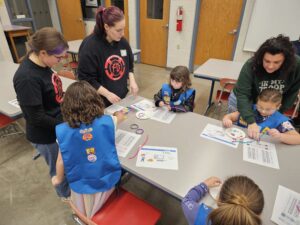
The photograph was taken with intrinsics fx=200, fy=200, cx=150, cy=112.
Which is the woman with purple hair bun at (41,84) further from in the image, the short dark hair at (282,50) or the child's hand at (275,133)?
the child's hand at (275,133)

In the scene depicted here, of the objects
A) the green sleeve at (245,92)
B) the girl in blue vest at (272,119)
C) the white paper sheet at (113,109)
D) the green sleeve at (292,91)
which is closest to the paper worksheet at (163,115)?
the white paper sheet at (113,109)

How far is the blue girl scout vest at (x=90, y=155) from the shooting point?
1.01m

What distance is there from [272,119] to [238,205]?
1.00 meters

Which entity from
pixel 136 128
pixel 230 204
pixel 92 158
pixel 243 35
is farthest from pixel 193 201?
pixel 243 35

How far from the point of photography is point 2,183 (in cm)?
206

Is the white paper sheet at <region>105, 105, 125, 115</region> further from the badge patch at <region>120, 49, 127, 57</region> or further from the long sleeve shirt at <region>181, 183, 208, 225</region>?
the long sleeve shirt at <region>181, 183, 208, 225</region>

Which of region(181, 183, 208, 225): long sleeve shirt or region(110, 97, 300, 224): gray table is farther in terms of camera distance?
region(110, 97, 300, 224): gray table

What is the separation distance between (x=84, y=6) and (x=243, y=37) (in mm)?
4798

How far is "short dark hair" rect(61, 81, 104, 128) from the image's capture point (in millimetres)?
991

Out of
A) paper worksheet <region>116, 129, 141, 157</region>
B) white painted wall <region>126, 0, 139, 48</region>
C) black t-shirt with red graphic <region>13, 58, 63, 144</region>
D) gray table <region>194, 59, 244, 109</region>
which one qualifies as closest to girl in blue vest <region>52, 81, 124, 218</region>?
paper worksheet <region>116, 129, 141, 157</region>

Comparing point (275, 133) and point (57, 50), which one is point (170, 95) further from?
point (57, 50)

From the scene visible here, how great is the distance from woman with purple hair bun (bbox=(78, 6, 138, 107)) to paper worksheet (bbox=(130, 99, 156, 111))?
197 mm

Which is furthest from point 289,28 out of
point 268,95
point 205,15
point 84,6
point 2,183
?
point 84,6

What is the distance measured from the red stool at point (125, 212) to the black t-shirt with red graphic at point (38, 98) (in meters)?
0.62
